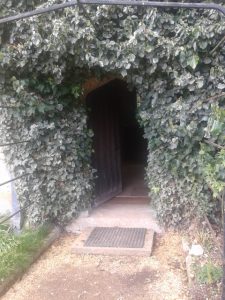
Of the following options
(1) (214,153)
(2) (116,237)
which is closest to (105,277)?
(2) (116,237)

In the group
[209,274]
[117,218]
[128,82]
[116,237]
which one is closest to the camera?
[209,274]

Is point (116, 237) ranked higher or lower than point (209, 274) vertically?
lower

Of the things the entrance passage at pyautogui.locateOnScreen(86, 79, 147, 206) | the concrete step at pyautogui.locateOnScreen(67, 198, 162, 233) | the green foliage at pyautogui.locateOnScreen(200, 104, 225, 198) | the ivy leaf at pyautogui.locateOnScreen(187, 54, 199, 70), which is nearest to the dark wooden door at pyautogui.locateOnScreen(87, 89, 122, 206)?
the entrance passage at pyautogui.locateOnScreen(86, 79, 147, 206)

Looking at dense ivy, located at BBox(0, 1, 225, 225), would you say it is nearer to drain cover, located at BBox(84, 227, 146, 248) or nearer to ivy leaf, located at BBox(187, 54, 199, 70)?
ivy leaf, located at BBox(187, 54, 199, 70)

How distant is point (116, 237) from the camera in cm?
411

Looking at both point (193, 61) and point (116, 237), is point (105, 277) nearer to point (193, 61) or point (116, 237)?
point (116, 237)

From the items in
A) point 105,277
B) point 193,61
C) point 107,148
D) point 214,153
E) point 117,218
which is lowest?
point 105,277

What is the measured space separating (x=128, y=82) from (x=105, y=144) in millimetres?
1548

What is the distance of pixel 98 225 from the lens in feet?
→ 14.8

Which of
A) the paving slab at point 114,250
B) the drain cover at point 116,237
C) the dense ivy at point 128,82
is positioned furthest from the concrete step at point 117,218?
the paving slab at point 114,250

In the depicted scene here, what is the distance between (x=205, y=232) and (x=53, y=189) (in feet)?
6.34

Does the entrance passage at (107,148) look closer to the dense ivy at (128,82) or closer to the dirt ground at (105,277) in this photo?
the dense ivy at (128,82)

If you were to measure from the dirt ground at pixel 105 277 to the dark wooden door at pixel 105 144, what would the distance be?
124 centimetres

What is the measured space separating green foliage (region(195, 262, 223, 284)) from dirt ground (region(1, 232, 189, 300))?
23cm
